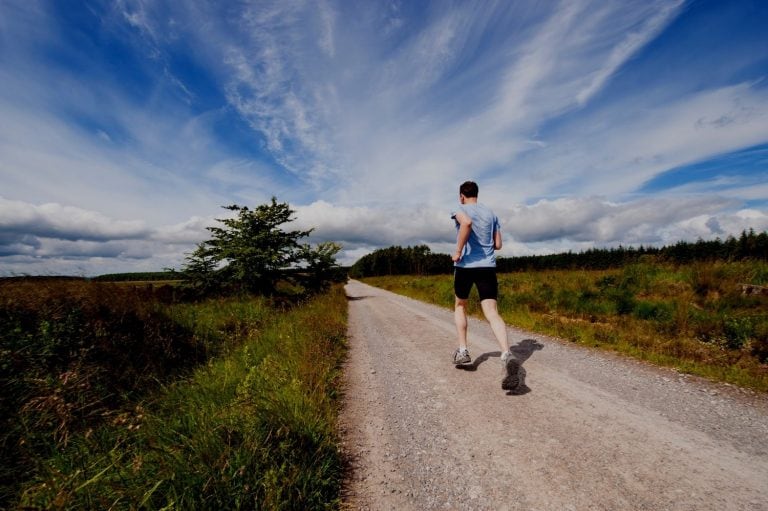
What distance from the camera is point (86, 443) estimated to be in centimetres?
272

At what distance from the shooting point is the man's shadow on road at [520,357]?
374cm

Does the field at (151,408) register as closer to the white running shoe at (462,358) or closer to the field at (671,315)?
the white running shoe at (462,358)

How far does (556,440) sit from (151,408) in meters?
4.33

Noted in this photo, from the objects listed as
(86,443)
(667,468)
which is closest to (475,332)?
(667,468)

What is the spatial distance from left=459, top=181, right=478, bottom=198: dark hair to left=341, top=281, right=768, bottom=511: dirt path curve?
8.12ft

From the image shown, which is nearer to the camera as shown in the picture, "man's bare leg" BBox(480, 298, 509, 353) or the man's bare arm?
"man's bare leg" BBox(480, 298, 509, 353)

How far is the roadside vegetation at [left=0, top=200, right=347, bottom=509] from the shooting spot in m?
1.99

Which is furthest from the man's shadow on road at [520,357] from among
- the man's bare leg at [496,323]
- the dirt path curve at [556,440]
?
the man's bare leg at [496,323]

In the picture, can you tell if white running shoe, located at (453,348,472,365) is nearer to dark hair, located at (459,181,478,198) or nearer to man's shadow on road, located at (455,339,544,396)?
man's shadow on road, located at (455,339,544,396)

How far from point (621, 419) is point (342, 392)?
293cm

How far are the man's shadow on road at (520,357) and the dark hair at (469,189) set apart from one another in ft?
7.21

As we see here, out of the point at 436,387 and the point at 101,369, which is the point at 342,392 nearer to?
the point at 436,387

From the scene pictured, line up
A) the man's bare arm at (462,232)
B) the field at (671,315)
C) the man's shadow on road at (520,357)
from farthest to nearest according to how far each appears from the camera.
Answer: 1. the field at (671,315)
2. the man's bare arm at (462,232)
3. the man's shadow on road at (520,357)

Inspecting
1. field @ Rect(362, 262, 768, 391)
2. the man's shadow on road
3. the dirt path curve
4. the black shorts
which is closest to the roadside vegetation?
the dirt path curve
